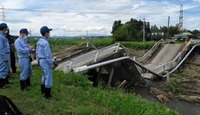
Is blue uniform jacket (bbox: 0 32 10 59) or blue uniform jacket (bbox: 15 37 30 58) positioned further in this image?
blue uniform jacket (bbox: 0 32 10 59)

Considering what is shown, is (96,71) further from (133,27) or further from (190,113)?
(133,27)

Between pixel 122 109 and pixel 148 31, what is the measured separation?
54.9 m

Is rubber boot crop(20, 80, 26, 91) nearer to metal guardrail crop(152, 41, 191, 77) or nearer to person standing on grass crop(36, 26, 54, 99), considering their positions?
person standing on grass crop(36, 26, 54, 99)

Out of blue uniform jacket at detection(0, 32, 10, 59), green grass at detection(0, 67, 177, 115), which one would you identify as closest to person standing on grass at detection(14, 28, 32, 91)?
green grass at detection(0, 67, 177, 115)

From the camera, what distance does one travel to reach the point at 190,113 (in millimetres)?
13281

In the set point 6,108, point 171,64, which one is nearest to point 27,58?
point 6,108

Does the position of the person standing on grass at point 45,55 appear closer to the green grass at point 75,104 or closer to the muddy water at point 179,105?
the green grass at point 75,104

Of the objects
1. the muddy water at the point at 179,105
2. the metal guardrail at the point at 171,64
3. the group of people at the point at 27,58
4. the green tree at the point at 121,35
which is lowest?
the muddy water at the point at 179,105

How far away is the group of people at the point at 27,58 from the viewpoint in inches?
282

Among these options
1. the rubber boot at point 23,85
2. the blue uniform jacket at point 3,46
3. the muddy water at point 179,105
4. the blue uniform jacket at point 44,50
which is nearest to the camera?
the blue uniform jacket at point 44,50

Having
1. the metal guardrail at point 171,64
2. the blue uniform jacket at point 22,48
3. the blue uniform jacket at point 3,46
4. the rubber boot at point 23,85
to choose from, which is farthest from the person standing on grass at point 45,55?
the metal guardrail at point 171,64

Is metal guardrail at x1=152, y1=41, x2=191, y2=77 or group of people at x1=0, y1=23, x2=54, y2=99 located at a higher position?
group of people at x1=0, y1=23, x2=54, y2=99

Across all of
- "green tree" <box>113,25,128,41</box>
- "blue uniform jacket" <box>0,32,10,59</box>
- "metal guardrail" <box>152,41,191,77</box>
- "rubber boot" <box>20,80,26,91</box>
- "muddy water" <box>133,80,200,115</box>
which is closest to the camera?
"rubber boot" <box>20,80,26,91</box>

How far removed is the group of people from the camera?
7.16 metres
